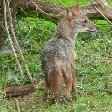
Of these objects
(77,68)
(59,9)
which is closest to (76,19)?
(77,68)

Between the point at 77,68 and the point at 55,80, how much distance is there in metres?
1.65

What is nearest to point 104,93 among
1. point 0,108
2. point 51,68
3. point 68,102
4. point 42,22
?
point 68,102

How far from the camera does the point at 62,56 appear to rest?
286 inches

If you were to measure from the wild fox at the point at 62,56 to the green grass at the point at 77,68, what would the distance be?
32cm

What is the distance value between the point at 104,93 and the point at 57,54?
3.30 feet

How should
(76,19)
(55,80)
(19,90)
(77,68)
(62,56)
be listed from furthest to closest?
(77,68)
(76,19)
(19,90)
(62,56)
(55,80)

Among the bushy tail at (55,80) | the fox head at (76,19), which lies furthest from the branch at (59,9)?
the bushy tail at (55,80)

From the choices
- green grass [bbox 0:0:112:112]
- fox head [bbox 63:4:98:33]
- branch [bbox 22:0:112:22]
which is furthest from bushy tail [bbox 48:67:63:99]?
branch [bbox 22:0:112:22]

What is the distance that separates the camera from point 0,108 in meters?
6.96

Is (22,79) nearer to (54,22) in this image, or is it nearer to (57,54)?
(57,54)

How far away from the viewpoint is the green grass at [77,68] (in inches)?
288

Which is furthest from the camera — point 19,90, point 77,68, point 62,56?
point 77,68

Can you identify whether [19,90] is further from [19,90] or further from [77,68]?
[77,68]

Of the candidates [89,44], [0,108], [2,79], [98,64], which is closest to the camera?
[0,108]
